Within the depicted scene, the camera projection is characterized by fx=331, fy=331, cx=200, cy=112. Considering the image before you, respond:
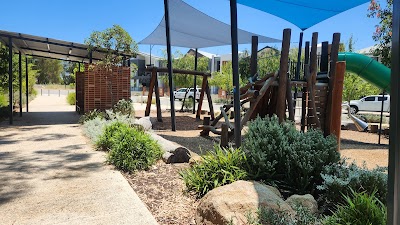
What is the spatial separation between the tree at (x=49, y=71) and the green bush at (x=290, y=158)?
210ft

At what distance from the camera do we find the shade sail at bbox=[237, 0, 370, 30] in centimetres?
811

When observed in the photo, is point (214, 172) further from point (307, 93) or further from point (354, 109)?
point (354, 109)

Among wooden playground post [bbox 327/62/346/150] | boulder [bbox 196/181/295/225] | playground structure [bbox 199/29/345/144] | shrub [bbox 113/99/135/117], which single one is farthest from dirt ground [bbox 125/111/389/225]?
shrub [bbox 113/99/135/117]

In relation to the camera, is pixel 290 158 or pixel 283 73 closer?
pixel 290 158

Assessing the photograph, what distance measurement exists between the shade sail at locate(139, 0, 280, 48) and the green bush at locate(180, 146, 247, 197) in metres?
7.11

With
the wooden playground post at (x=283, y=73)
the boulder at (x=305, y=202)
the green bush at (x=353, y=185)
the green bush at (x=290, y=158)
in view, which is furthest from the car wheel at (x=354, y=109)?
the boulder at (x=305, y=202)

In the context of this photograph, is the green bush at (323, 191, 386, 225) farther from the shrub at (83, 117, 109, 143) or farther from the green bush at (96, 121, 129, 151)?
the shrub at (83, 117, 109, 143)

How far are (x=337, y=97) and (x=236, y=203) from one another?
470 cm

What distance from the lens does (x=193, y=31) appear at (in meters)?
13.0

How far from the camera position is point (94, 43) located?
12.9 m

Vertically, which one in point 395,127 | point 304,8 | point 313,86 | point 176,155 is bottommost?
point 176,155

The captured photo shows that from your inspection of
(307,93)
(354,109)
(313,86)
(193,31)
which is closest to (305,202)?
(313,86)

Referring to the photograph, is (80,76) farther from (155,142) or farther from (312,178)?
(312,178)

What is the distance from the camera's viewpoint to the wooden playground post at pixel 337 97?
6.58 m
